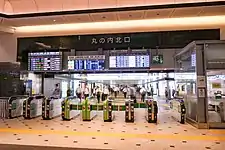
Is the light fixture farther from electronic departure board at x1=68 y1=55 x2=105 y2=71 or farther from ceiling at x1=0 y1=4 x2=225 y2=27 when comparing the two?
electronic departure board at x1=68 y1=55 x2=105 y2=71

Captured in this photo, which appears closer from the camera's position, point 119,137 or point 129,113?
point 119,137

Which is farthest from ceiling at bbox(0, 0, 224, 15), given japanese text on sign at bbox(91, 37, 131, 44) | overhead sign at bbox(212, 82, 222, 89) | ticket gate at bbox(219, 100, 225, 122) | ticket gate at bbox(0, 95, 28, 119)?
ticket gate at bbox(219, 100, 225, 122)

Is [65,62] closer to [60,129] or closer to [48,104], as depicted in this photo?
[48,104]

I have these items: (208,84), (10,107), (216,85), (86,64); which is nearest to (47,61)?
(86,64)

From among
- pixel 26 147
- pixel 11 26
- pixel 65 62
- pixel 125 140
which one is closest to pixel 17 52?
pixel 11 26

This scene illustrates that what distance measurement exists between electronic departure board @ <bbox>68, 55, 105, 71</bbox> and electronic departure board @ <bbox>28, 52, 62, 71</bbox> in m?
0.44

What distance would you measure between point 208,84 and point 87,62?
160 inches

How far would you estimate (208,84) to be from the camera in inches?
260

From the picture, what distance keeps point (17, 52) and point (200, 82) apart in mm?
6704

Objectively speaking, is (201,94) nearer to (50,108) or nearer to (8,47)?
(50,108)

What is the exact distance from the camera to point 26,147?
442 cm

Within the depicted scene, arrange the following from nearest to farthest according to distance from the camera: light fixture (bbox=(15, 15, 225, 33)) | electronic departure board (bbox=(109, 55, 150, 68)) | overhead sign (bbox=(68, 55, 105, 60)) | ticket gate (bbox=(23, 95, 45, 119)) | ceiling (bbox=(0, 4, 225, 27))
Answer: ceiling (bbox=(0, 4, 225, 27)), light fixture (bbox=(15, 15, 225, 33)), electronic departure board (bbox=(109, 55, 150, 68)), overhead sign (bbox=(68, 55, 105, 60)), ticket gate (bbox=(23, 95, 45, 119))

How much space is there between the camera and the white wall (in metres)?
8.70

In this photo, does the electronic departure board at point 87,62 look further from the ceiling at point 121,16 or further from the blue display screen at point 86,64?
the ceiling at point 121,16
